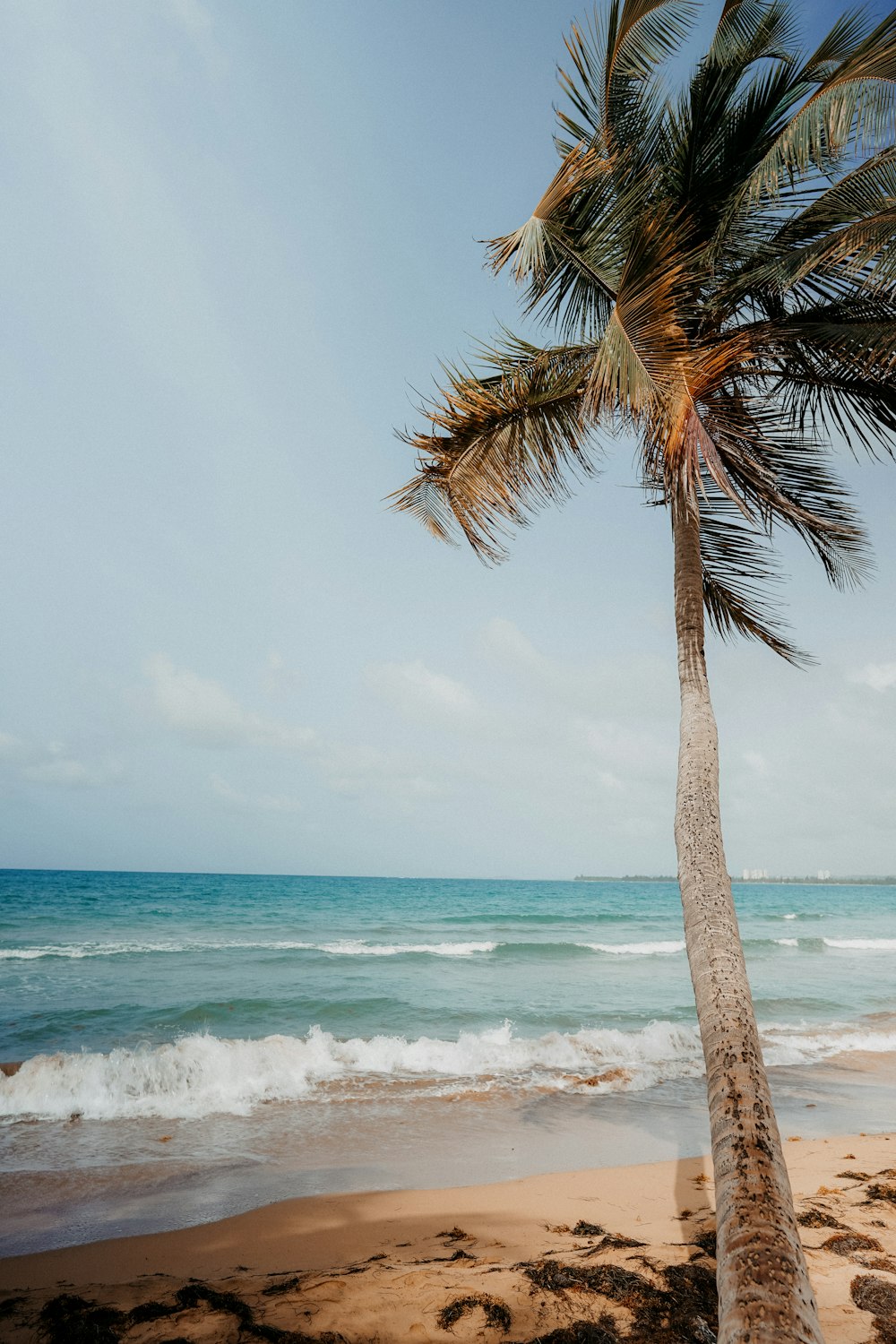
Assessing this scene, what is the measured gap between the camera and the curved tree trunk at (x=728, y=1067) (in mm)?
2150

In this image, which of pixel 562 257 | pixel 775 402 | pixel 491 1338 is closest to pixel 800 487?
pixel 775 402

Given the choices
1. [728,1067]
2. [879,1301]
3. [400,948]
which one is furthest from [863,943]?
[728,1067]

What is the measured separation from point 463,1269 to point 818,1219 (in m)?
2.51

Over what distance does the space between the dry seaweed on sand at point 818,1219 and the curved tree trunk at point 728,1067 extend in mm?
2761

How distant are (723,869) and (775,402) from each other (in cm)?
345

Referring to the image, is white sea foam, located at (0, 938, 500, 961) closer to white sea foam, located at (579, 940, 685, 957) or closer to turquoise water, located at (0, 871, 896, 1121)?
turquoise water, located at (0, 871, 896, 1121)

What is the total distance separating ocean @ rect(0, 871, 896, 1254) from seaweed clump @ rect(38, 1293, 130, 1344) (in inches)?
A: 57.7

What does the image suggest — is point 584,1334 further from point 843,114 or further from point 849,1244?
point 843,114

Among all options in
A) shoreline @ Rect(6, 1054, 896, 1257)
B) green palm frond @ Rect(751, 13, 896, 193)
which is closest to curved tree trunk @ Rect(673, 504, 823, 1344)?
green palm frond @ Rect(751, 13, 896, 193)

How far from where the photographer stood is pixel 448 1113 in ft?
26.4

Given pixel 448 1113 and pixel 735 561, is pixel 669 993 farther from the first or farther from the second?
pixel 735 561

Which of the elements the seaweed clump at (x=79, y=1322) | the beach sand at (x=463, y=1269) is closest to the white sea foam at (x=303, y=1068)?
the beach sand at (x=463, y=1269)

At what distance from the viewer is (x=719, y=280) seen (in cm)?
506

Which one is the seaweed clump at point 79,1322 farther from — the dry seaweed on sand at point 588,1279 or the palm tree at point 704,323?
the palm tree at point 704,323
